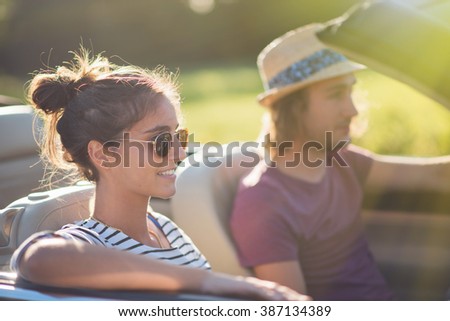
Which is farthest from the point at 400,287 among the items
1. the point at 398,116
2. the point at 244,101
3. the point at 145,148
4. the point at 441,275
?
the point at 244,101

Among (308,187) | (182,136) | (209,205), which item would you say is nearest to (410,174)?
(308,187)

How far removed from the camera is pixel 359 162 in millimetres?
→ 3418

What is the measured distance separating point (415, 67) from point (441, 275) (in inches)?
68.3

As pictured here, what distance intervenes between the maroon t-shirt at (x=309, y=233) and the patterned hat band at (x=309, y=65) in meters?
0.36

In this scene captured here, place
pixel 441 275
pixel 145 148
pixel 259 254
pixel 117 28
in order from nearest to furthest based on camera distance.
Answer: pixel 145 148, pixel 259 254, pixel 441 275, pixel 117 28

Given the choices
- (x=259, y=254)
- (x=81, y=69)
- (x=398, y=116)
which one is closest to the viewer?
(x=81, y=69)

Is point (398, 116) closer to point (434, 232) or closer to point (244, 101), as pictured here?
point (434, 232)

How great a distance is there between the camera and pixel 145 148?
2.28m

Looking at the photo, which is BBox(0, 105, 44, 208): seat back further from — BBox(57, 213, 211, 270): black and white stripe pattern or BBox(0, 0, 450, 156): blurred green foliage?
BBox(0, 0, 450, 156): blurred green foliage

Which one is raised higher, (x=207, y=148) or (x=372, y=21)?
(x=372, y=21)

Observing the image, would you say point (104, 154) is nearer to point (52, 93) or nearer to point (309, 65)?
point (52, 93)

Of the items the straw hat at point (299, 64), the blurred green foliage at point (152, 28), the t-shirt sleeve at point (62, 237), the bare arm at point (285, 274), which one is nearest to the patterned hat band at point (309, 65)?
the straw hat at point (299, 64)

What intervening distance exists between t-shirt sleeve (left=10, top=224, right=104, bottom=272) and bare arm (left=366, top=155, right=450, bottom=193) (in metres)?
1.62

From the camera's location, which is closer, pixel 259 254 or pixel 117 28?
pixel 259 254
